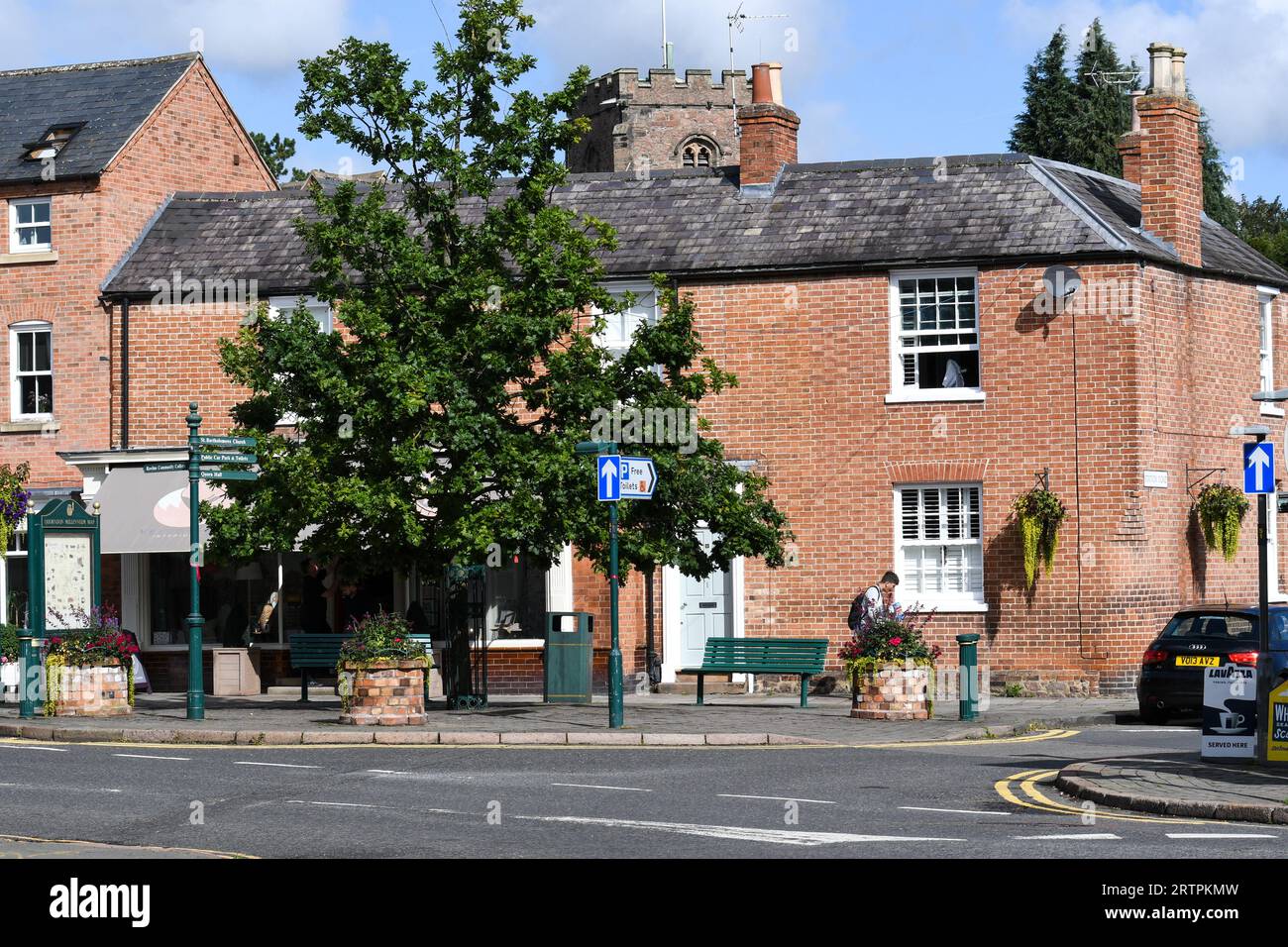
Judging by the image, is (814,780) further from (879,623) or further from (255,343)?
(255,343)

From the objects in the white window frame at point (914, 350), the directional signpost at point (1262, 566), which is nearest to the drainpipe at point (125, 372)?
the white window frame at point (914, 350)

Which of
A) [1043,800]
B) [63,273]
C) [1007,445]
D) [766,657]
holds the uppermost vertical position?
[63,273]

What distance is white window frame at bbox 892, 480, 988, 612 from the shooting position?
27250 millimetres

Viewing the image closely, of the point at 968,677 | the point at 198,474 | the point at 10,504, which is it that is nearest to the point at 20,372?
the point at 10,504

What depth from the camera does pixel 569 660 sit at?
81.5 ft

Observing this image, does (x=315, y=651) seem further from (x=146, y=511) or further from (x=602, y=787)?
(x=602, y=787)

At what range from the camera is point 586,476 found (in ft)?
73.6

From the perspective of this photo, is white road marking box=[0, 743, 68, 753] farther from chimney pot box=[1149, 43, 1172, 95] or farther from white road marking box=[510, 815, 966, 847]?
chimney pot box=[1149, 43, 1172, 95]

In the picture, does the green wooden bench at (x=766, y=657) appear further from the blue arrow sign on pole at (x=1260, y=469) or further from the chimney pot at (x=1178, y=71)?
the chimney pot at (x=1178, y=71)

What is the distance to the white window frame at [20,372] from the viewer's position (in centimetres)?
3091

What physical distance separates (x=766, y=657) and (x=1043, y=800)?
10601mm

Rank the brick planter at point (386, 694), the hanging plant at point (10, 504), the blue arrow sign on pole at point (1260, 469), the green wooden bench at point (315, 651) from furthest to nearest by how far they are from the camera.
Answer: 1. the hanging plant at point (10, 504)
2. the green wooden bench at point (315, 651)
3. the brick planter at point (386, 694)
4. the blue arrow sign on pole at point (1260, 469)

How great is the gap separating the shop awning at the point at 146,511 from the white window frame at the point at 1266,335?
17.2 m
